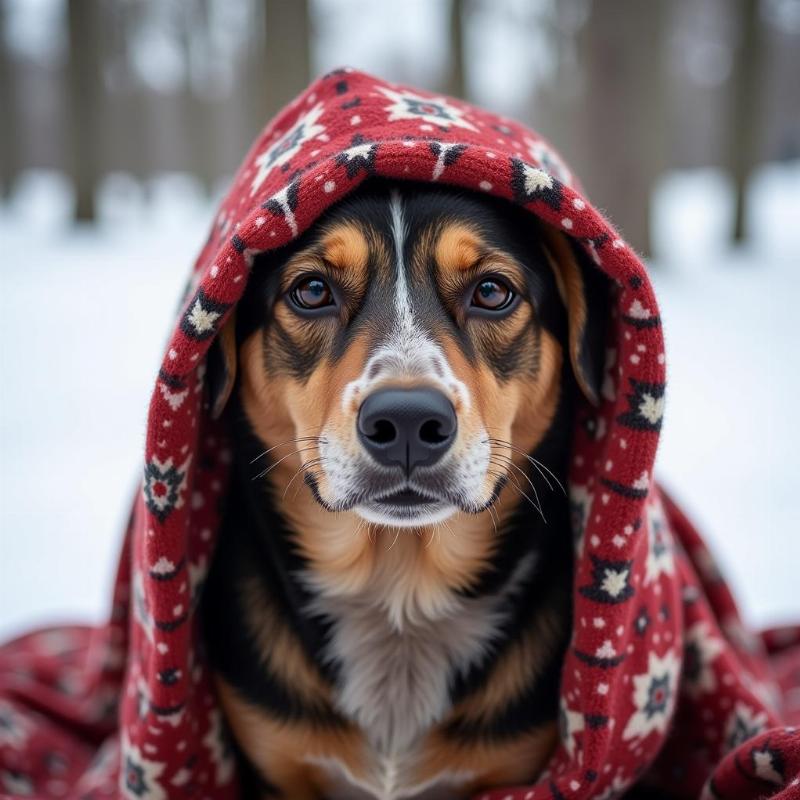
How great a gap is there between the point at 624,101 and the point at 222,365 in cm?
742

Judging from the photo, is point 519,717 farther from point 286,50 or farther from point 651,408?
point 286,50

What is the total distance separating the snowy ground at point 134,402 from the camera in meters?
3.96

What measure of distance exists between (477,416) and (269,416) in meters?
0.57

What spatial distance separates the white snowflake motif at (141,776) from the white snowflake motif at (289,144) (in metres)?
1.39

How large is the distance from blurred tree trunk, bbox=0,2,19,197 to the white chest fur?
52.2 ft

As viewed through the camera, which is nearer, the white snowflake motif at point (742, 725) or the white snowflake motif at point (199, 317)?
the white snowflake motif at point (199, 317)

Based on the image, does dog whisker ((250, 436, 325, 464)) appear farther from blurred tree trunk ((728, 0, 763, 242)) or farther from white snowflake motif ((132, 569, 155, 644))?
blurred tree trunk ((728, 0, 763, 242))

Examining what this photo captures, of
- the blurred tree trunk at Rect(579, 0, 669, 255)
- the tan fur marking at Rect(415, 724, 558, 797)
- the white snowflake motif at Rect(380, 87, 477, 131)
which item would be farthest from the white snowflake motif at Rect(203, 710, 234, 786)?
the blurred tree trunk at Rect(579, 0, 669, 255)

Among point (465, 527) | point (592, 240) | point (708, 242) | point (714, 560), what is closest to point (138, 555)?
point (465, 527)

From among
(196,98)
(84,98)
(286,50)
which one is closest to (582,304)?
(286,50)

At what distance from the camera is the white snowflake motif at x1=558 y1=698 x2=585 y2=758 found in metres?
2.11

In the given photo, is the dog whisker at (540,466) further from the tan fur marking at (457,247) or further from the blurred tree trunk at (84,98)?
the blurred tree trunk at (84,98)

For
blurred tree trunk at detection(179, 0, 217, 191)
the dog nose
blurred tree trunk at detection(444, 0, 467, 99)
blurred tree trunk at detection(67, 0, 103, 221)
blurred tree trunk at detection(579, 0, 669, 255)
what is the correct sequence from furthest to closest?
blurred tree trunk at detection(179, 0, 217, 191)
blurred tree trunk at detection(67, 0, 103, 221)
blurred tree trunk at detection(444, 0, 467, 99)
blurred tree trunk at detection(579, 0, 669, 255)
the dog nose

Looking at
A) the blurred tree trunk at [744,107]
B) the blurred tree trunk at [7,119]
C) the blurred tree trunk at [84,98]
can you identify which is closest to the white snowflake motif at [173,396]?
the blurred tree trunk at [744,107]
